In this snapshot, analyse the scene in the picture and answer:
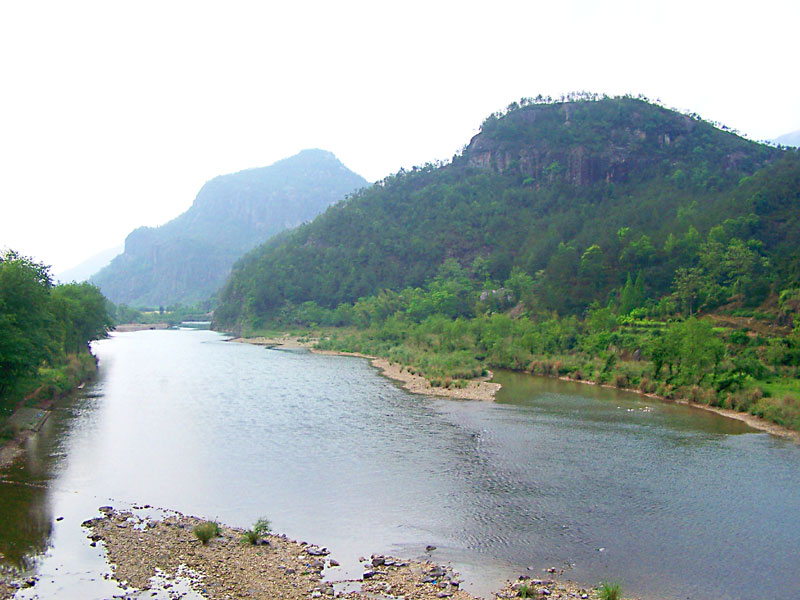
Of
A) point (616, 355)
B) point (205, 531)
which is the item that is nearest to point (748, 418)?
point (616, 355)

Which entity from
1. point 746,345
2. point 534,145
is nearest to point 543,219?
point 534,145

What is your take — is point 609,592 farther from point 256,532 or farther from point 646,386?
point 646,386

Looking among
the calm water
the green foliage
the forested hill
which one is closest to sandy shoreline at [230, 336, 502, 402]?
the calm water

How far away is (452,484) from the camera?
76.2ft

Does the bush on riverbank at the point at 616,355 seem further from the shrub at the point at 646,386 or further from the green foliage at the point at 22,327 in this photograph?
the green foliage at the point at 22,327

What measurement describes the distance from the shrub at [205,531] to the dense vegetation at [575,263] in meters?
28.8

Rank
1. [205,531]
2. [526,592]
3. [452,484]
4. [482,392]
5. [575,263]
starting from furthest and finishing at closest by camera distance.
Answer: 1. [575,263]
2. [482,392]
3. [452,484]
4. [205,531]
5. [526,592]

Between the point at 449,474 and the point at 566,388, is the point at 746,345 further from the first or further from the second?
the point at 449,474

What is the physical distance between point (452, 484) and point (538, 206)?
10749 centimetres

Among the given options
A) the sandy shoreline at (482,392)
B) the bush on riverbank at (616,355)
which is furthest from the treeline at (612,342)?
the sandy shoreline at (482,392)

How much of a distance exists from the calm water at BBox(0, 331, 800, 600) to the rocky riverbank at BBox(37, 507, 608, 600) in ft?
1.83

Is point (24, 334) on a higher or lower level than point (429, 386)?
higher

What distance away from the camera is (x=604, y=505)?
20859 mm

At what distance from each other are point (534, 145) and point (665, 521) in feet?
417
